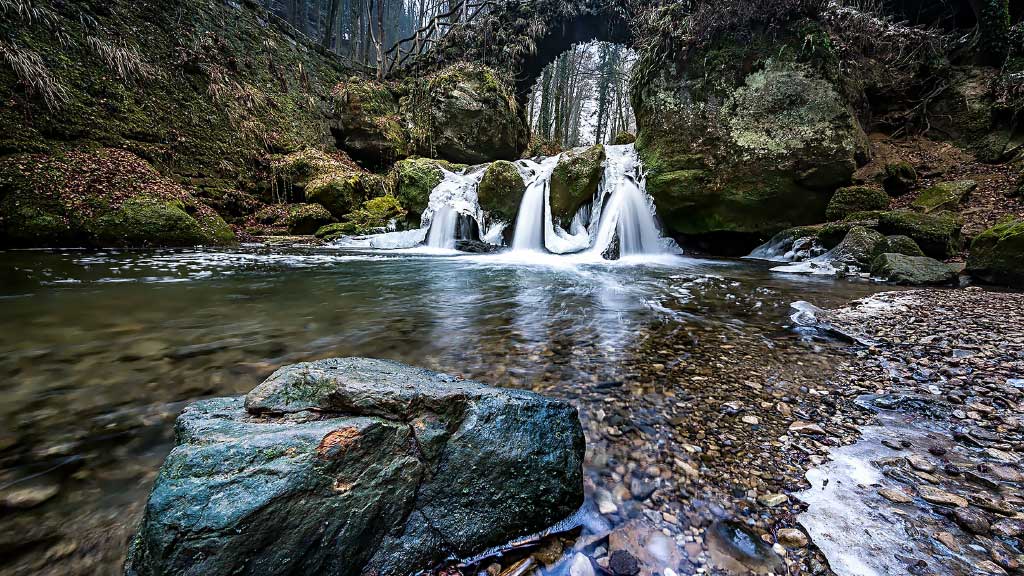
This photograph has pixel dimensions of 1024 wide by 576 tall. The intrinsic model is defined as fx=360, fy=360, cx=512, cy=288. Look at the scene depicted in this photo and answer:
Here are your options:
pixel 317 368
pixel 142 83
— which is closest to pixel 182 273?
pixel 317 368

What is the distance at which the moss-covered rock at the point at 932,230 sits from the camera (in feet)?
20.2

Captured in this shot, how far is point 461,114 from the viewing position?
16.4 meters

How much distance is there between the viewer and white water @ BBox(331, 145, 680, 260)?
10047 millimetres

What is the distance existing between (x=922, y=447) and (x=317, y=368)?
2663 millimetres

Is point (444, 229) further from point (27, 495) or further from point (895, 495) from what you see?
point (895, 495)

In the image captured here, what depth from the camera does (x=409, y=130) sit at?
55.2 feet

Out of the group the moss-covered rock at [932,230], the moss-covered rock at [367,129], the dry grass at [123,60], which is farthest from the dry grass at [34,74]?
the moss-covered rock at [932,230]

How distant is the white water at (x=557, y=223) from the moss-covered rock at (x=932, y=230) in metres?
4.42

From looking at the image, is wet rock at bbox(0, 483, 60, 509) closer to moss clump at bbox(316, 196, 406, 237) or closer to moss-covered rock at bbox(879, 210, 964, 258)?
moss-covered rock at bbox(879, 210, 964, 258)

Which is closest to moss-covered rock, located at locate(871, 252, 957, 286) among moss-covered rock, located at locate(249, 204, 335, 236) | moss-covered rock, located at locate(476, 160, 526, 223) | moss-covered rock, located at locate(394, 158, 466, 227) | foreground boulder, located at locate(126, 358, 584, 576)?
foreground boulder, located at locate(126, 358, 584, 576)

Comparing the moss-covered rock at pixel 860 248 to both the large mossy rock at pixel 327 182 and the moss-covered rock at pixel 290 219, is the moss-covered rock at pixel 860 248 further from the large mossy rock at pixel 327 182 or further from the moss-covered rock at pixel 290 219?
the moss-covered rock at pixel 290 219

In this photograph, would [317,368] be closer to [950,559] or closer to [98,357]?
[950,559]

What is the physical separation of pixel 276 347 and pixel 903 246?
9275mm

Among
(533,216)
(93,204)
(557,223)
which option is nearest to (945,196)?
(557,223)
